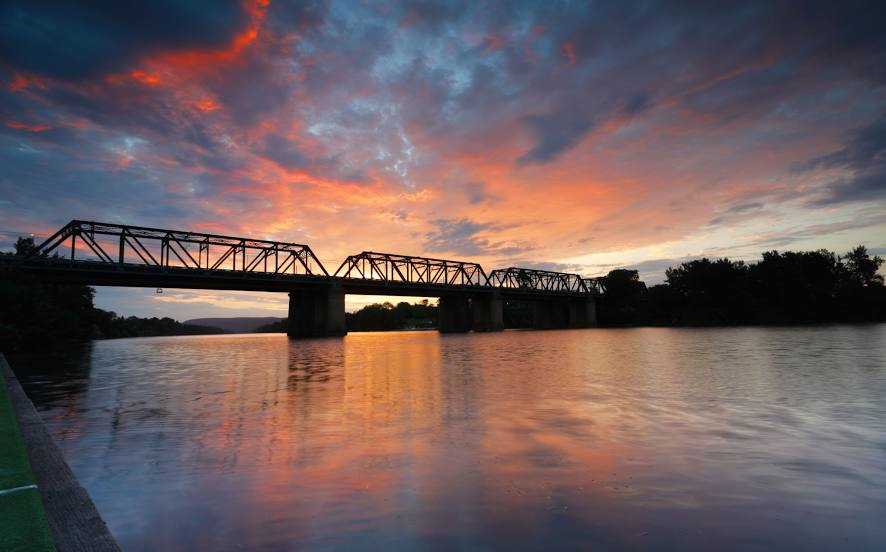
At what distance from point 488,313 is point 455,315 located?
410 inches

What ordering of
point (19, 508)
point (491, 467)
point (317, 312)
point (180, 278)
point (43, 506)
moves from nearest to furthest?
point (19, 508) → point (43, 506) → point (491, 467) → point (180, 278) → point (317, 312)

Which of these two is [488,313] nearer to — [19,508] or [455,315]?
[455,315]

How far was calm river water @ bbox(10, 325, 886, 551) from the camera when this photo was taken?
5.94 metres

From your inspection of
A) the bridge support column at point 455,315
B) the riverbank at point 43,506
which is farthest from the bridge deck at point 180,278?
the riverbank at point 43,506

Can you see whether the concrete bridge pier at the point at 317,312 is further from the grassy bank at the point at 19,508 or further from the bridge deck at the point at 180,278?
the grassy bank at the point at 19,508

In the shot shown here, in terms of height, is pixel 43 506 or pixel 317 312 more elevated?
pixel 317 312

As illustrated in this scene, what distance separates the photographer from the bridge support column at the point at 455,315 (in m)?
155

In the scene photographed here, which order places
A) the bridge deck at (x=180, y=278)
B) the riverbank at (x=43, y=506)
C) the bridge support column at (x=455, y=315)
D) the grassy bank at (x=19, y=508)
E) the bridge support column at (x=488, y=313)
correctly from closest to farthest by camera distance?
the grassy bank at (x=19, y=508) < the riverbank at (x=43, y=506) < the bridge deck at (x=180, y=278) < the bridge support column at (x=488, y=313) < the bridge support column at (x=455, y=315)

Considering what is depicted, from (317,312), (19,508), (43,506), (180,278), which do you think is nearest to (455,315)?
(317,312)

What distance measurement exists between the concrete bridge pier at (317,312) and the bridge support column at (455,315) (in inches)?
2033

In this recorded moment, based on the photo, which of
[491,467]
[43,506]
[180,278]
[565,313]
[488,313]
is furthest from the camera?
[565,313]

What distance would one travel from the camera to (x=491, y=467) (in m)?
8.67

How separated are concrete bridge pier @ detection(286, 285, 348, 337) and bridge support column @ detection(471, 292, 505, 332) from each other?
57163 mm

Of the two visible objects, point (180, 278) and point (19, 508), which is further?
point (180, 278)
